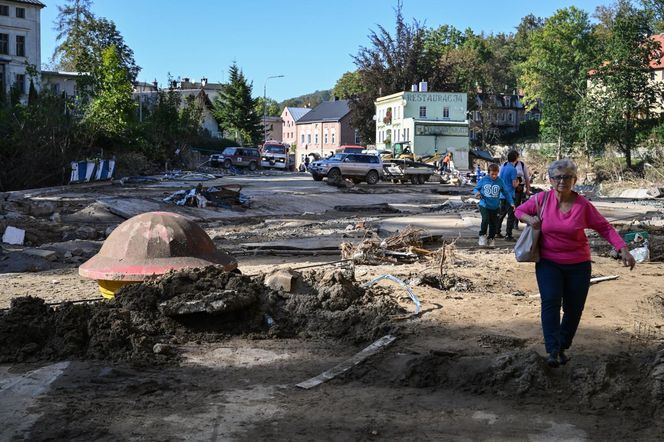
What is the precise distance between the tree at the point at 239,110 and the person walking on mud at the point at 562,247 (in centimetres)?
8035

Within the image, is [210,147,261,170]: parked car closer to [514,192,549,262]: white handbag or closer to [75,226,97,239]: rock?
[75,226,97,239]: rock

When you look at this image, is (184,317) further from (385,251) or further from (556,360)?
(385,251)

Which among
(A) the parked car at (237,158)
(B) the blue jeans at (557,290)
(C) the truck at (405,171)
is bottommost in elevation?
(B) the blue jeans at (557,290)

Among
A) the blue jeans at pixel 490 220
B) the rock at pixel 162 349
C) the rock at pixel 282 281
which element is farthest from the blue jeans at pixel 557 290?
the blue jeans at pixel 490 220

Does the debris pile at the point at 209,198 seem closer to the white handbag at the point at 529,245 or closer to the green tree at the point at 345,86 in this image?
the white handbag at the point at 529,245

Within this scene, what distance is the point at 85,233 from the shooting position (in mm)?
16484

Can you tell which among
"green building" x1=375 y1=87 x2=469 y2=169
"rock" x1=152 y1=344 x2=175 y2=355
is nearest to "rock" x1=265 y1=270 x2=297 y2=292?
"rock" x1=152 y1=344 x2=175 y2=355

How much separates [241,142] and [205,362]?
260 feet

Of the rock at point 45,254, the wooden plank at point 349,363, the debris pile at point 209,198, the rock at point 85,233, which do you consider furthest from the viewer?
the debris pile at point 209,198

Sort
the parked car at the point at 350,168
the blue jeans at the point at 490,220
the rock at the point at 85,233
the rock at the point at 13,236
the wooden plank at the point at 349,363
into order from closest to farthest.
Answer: the wooden plank at the point at 349,363 → the blue jeans at the point at 490,220 → the rock at the point at 13,236 → the rock at the point at 85,233 → the parked car at the point at 350,168

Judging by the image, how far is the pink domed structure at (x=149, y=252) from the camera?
27.0 ft

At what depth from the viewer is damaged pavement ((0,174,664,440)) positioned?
509 centimetres

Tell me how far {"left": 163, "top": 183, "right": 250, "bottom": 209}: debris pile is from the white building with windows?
4977 centimetres

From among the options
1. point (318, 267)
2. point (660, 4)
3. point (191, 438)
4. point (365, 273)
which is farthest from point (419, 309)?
point (660, 4)
